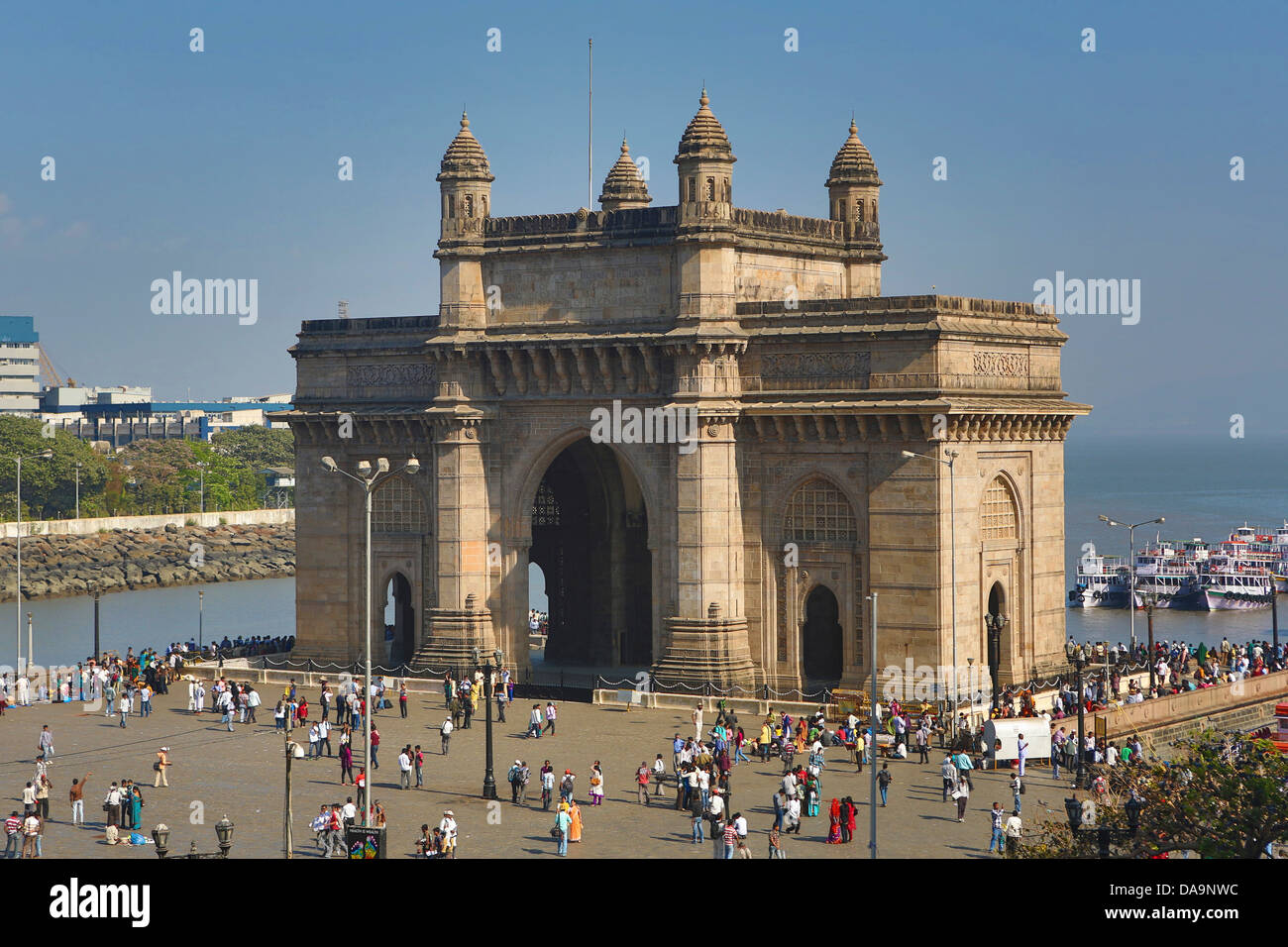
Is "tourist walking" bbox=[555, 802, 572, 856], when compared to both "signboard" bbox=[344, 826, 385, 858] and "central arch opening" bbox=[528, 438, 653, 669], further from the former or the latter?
"central arch opening" bbox=[528, 438, 653, 669]

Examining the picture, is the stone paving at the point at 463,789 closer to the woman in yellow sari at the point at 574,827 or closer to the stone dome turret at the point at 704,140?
the woman in yellow sari at the point at 574,827

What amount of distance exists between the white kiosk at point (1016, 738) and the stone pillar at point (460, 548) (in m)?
19.5

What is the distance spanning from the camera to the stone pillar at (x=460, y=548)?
200ft

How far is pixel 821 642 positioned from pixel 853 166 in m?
16.4

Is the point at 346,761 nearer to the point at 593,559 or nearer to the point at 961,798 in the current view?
the point at 961,798

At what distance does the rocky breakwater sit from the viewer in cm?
12156

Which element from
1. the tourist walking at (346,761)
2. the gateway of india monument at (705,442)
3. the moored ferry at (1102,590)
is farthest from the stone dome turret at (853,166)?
the moored ferry at (1102,590)

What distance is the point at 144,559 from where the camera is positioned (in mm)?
130000

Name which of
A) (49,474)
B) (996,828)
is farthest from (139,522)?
(996,828)

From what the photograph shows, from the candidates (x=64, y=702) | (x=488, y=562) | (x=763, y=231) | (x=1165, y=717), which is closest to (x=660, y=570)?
(x=488, y=562)
